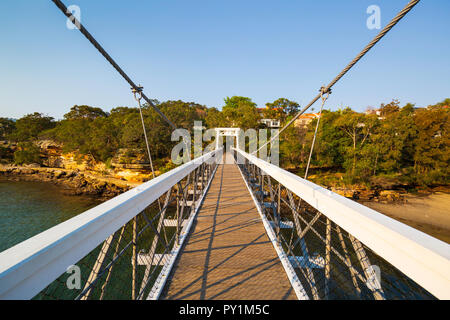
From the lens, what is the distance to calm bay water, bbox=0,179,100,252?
9.29m

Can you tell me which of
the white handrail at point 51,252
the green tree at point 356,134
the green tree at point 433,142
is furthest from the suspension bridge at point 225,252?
the green tree at point 433,142

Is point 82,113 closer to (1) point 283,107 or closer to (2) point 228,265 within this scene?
(1) point 283,107

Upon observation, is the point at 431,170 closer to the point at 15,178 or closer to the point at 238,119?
the point at 238,119

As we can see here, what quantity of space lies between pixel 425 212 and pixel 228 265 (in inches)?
660

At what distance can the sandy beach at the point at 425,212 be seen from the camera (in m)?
10.2

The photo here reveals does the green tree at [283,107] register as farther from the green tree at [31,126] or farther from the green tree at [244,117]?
the green tree at [31,126]

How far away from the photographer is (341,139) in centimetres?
1852

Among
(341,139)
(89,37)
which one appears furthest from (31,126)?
(341,139)

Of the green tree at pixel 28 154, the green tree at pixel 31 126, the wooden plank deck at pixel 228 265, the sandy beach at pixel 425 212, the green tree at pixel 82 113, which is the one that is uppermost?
the green tree at pixel 82 113

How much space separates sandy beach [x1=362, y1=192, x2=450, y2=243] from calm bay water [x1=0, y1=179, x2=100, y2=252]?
19.3 meters

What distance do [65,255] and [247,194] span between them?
3280mm

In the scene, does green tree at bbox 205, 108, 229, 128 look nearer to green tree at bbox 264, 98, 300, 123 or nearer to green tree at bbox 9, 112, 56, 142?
green tree at bbox 264, 98, 300, 123

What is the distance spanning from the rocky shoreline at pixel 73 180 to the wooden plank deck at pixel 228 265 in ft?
49.3

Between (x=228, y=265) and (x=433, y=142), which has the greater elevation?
(x=433, y=142)
